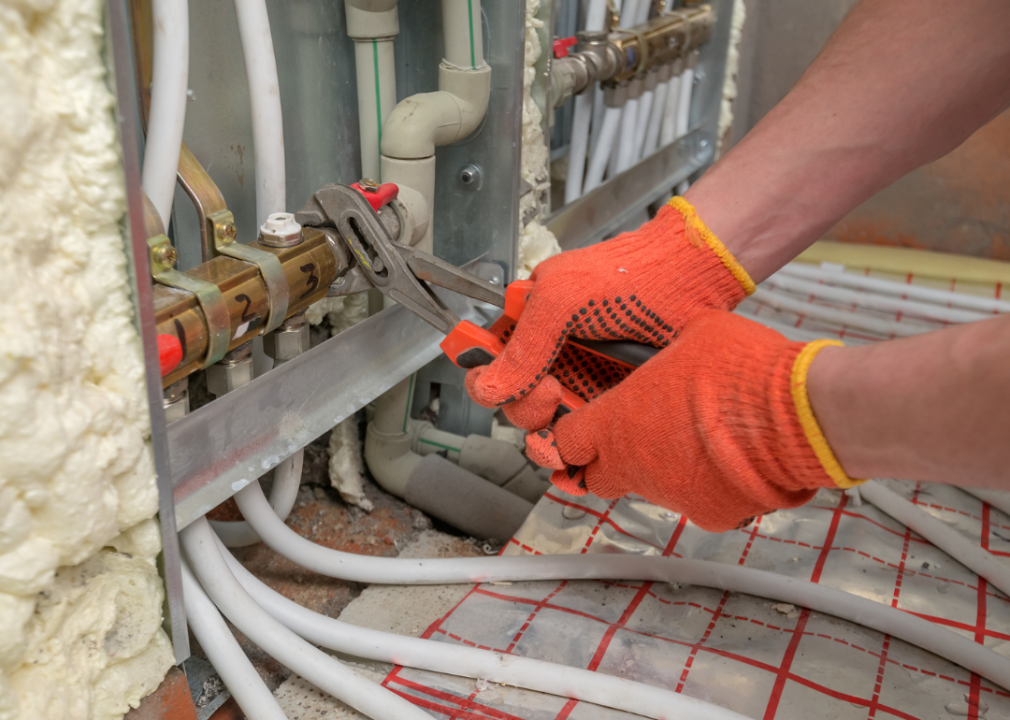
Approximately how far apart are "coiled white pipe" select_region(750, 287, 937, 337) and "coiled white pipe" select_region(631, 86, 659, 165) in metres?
0.36

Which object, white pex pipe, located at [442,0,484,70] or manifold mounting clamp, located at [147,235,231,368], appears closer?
manifold mounting clamp, located at [147,235,231,368]

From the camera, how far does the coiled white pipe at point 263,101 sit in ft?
2.23

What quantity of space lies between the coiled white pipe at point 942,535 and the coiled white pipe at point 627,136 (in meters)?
0.76

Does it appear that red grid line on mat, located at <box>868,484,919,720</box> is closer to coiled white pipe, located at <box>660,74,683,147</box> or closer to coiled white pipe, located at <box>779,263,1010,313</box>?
coiled white pipe, located at <box>779,263,1010,313</box>

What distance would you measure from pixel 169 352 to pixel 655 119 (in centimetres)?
128

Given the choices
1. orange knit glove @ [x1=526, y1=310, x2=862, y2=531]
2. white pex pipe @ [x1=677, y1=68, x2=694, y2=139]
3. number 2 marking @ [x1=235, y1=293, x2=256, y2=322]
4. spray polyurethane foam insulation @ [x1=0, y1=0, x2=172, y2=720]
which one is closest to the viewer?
spray polyurethane foam insulation @ [x1=0, y1=0, x2=172, y2=720]

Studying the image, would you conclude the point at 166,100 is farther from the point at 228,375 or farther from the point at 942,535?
the point at 942,535

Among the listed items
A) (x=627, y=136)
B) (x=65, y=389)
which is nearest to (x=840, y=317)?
(x=627, y=136)

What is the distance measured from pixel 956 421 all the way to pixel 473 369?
15.4 inches

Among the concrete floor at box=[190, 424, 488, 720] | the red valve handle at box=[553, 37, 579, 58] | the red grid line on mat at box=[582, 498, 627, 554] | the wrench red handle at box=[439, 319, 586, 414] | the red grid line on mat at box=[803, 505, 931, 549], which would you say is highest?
the red valve handle at box=[553, 37, 579, 58]

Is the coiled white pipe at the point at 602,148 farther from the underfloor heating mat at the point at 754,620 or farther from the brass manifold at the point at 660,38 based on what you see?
the underfloor heating mat at the point at 754,620

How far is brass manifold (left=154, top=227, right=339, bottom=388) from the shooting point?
60 cm

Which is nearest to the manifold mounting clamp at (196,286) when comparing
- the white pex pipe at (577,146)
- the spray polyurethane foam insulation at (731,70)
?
the white pex pipe at (577,146)

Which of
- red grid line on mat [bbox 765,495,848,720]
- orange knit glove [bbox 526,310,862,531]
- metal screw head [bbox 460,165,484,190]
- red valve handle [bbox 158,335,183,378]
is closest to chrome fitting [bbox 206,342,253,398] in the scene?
red valve handle [bbox 158,335,183,378]
